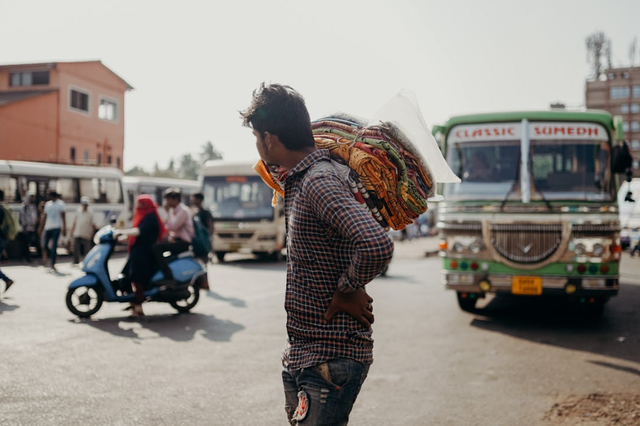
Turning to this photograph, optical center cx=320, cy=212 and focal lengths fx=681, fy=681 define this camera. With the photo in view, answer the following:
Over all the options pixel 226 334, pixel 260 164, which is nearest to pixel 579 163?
pixel 226 334

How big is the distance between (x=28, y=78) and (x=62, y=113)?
9.93ft

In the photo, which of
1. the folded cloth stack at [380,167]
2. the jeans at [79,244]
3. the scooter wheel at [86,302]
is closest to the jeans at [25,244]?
the jeans at [79,244]

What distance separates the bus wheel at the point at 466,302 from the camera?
954cm

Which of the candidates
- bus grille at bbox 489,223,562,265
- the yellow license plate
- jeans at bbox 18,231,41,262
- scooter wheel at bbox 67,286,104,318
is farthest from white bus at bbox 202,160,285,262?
the yellow license plate

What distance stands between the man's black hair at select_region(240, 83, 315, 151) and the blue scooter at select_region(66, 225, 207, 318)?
704cm

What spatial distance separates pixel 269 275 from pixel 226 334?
7.40 m

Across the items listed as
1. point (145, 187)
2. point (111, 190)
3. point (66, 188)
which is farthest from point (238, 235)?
point (145, 187)

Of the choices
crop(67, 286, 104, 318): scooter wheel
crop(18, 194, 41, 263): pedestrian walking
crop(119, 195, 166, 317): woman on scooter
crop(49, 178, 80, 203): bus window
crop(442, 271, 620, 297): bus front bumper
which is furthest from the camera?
crop(49, 178, 80, 203): bus window

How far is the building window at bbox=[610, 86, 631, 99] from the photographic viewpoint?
8231 centimetres

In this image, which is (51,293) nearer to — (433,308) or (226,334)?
(226,334)

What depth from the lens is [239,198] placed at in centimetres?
1962

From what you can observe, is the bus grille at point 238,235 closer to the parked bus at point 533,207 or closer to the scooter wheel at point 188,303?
the scooter wheel at point 188,303

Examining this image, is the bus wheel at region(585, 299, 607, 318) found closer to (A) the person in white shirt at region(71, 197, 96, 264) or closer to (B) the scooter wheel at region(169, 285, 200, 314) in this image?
(B) the scooter wheel at region(169, 285, 200, 314)

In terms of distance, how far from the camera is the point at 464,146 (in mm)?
9078
